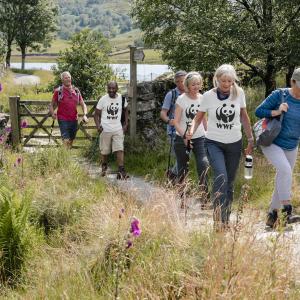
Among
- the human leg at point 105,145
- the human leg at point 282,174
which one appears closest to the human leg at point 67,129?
the human leg at point 105,145

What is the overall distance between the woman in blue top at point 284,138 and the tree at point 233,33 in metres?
6.03

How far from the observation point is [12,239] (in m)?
5.42

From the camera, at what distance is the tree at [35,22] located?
55456mm

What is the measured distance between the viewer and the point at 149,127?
36.5 feet

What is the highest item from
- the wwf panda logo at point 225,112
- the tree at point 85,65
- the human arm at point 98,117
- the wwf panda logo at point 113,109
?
the tree at point 85,65

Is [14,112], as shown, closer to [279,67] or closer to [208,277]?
[279,67]

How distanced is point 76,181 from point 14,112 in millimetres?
5275

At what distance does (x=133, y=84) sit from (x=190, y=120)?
4124 mm

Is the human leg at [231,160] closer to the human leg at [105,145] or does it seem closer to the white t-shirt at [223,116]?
the white t-shirt at [223,116]

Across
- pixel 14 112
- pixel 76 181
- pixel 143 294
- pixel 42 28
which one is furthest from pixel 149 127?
pixel 42 28

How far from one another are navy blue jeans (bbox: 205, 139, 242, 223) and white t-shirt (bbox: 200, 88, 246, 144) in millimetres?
77

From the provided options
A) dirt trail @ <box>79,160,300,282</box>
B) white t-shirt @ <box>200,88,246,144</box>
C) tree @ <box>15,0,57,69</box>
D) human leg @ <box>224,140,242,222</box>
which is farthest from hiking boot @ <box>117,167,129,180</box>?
tree @ <box>15,0,57,69</box>

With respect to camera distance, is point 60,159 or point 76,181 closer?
point 76,181

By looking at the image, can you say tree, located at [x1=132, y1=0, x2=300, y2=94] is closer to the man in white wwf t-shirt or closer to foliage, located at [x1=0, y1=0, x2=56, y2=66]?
the man in white wwf t-shirt
